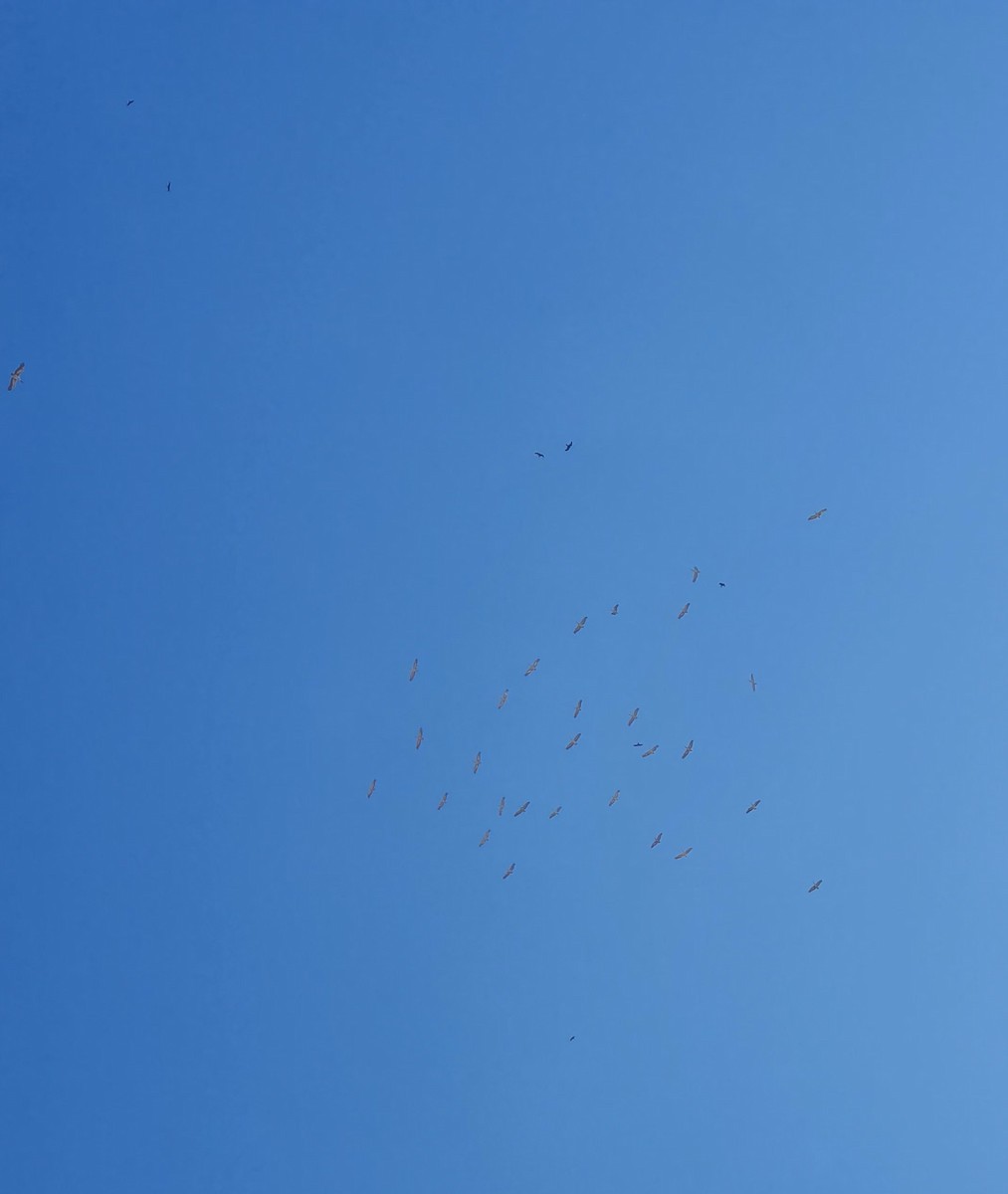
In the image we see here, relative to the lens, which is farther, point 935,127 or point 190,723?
point 935,127

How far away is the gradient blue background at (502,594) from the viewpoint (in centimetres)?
190

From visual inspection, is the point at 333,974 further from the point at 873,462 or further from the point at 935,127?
the point at 935,127

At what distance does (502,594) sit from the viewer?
1989 millimetres

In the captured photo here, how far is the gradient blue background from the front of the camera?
6.25 feet

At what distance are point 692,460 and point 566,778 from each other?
58 cm

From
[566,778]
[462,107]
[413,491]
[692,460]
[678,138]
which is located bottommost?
[566,778]

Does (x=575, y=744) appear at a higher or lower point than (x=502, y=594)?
lower

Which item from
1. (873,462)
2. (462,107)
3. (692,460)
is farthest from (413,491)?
(873,462)

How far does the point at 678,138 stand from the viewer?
2.05 metres

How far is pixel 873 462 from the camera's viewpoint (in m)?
2.06

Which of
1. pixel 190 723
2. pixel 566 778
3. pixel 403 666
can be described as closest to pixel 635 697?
pixel 566 778

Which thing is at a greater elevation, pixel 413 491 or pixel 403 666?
pixel 413 491

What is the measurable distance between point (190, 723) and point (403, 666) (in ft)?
1.17

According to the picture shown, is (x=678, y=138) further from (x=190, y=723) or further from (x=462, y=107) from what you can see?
(x=190, y=723)
